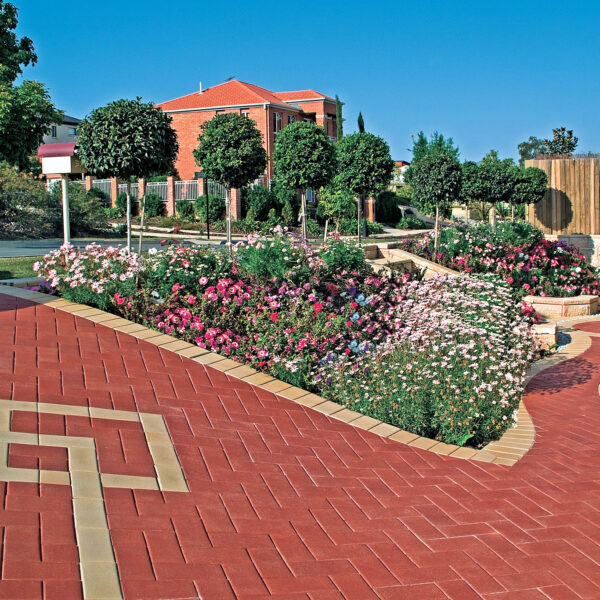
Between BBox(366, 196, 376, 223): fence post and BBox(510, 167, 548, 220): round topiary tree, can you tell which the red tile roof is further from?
BBox(510, 167, 548, 220): round topiary tree

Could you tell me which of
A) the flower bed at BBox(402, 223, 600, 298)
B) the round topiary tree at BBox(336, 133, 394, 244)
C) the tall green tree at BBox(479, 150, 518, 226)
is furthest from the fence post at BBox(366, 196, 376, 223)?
the flower bed at BBox(402, 223, 600, 298)

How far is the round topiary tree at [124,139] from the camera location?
876 centimetres

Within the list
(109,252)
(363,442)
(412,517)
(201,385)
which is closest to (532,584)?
(412,517)

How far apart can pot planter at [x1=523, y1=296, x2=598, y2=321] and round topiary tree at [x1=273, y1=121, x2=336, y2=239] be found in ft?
21.2

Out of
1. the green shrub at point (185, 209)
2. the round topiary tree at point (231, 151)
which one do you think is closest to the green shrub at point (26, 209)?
the round topiary tree at point (231, 151)

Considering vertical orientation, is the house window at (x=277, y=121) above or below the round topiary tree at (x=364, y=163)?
above

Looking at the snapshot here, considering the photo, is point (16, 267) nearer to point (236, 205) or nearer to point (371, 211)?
point (236, 205)

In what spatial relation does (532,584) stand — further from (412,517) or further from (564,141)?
(564,141)

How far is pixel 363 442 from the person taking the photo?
5277 mm

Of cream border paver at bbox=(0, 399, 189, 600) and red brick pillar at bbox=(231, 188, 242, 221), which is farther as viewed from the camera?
red brick pillar at bbox=(231, 188, 242, 221)

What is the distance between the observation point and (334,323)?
7246 millimetres

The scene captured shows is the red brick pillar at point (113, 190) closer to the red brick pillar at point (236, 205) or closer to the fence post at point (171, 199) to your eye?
the fence post at point (171, 199)

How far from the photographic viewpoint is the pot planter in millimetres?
12625

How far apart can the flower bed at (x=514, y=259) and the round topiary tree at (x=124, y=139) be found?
272 inches
